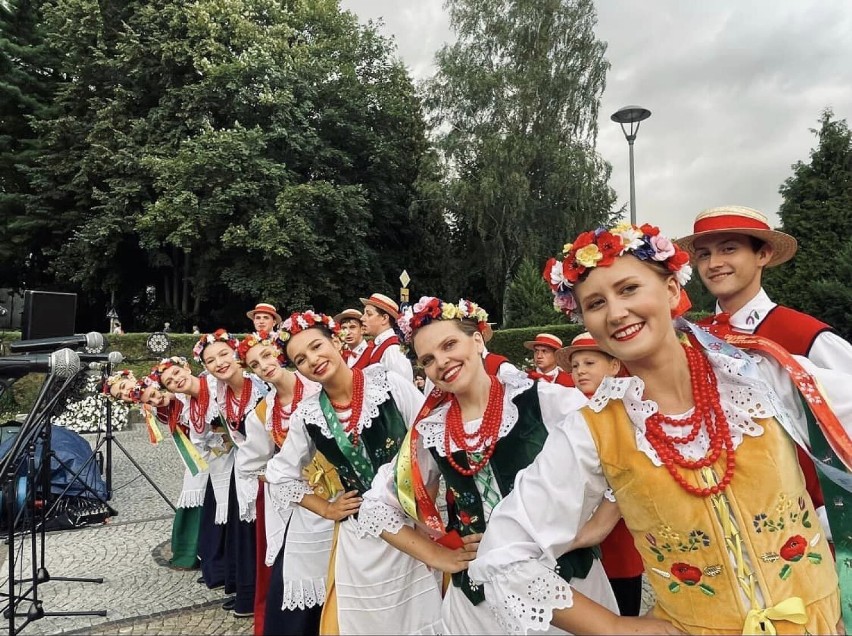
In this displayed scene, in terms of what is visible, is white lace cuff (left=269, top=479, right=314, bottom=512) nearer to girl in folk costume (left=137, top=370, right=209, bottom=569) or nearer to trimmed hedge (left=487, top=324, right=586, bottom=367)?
girl in folk costume (left=137, top=370, right=209, bottom=569)

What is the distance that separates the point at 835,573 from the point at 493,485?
97cm

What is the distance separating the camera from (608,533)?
1.61 meters

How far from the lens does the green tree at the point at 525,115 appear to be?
21406 mm

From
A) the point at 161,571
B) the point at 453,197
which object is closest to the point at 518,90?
the point at 453,197

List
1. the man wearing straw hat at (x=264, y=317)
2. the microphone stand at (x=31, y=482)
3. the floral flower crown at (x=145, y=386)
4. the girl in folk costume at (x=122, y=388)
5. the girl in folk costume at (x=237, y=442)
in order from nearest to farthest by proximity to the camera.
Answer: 1. the microphone stand at (x=31, y=482)
2. the girl in folk costume at (x=237, y=442)
3. the floral flower crown at (x=145, y=386)
4. the girl in folk costume at (x=122, y=388)
5. the man wearing straw hat at (x=264, y=317)

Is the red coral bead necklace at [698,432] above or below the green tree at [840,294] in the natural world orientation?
below

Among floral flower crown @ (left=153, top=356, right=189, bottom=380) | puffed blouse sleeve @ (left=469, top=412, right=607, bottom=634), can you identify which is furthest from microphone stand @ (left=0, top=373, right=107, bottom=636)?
puffed blouse sleeve @ (left=469, top=412, right=607, bottom=634)

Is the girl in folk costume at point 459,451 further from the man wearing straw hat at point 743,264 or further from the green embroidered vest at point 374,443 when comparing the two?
the man wearing straw hat at point 743,264

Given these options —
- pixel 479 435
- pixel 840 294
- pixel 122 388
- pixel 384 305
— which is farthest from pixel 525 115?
pixel 479 435

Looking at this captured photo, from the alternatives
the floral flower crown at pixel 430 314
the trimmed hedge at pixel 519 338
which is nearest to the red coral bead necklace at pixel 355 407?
the floral flower crown at pixel 430 314

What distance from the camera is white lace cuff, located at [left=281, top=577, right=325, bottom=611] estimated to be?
9.31ft

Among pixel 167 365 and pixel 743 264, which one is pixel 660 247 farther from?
pixel 167 365

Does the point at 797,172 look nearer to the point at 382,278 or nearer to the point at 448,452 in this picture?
the point at 382,278

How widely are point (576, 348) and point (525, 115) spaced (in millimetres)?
20263
